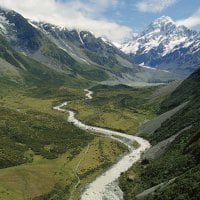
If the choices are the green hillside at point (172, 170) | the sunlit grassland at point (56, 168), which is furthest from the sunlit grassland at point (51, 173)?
the green hillside at point (172, 170)

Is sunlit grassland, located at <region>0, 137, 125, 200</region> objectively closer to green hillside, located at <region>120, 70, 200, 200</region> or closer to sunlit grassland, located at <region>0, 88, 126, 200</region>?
sunlit grassland, located at <region>0, 88, 126, 200</region>

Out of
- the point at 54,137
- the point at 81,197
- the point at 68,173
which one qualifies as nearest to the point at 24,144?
the point at 54,137

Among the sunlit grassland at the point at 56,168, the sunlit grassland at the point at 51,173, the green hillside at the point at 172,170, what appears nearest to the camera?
the green hillside at the point at 172,170

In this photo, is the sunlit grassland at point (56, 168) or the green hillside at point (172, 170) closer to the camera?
the green hillside at point (172, 170)

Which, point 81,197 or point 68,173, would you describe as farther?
point 68,173

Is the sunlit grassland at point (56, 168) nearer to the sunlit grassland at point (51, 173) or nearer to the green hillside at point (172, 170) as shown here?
the sunlit grassland at point (51, 173)

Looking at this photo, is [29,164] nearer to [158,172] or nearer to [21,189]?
[21,189]

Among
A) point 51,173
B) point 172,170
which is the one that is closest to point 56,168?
point 51,173

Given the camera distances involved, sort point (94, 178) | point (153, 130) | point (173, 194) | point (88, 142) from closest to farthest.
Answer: point (173, 194), point (94, 178), point (88, 142), point (153, 130)

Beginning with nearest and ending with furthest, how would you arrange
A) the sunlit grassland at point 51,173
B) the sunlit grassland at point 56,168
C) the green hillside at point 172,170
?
1. the green hillside at point 172,170
2. the sunlit grassland at point 51,173
3. the sunlit grassland at point 56,168

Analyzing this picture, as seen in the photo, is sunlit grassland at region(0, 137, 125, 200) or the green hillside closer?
the green hillside

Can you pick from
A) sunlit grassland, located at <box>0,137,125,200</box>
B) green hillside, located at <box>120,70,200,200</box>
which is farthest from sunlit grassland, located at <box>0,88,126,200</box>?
green hillside, located at <box>120,70,200,200</box>
